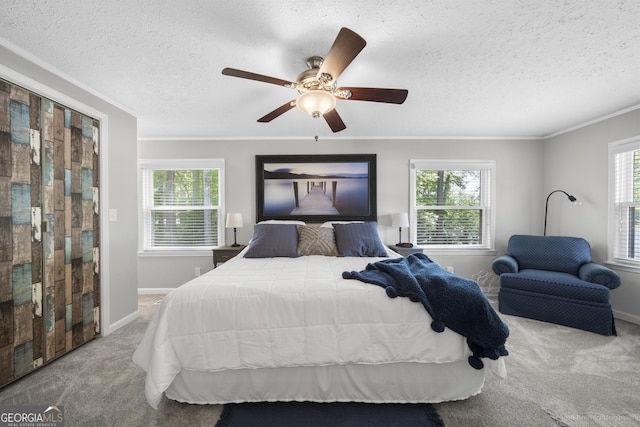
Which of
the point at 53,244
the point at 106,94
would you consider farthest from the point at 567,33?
the point at 53,244

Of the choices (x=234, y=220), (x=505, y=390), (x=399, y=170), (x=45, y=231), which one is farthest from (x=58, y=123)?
(x=505, y=390)

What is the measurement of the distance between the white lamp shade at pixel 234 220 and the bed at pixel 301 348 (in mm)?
1958

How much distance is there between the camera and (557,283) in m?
2.72

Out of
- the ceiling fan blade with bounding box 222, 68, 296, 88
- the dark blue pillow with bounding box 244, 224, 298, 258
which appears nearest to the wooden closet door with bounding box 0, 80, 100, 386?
the dark blue pillow with bounding box 244, 224, 298, 258

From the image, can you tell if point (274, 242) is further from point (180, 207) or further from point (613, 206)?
point (613, 206)

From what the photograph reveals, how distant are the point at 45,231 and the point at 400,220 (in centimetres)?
354

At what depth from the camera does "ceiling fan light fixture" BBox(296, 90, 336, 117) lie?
68.1 inches

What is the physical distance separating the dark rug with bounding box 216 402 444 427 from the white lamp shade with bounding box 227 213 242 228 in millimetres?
2287

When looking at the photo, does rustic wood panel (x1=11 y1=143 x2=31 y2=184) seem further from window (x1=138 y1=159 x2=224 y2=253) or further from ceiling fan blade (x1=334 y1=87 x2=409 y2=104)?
ceiling fan blade (x1=334 y1=87 x2=409 y2=104)

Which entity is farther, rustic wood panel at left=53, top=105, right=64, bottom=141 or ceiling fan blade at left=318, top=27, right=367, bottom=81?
rustic wood panel at left=53, top=105, right=64, bottom=141

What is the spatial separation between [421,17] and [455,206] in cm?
297

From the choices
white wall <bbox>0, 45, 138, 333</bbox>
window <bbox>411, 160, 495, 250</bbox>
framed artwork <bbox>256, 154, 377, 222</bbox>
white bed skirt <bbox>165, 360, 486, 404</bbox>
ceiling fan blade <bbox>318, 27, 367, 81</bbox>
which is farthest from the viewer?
window <bbox>411, 160, 495, 250</bbox>

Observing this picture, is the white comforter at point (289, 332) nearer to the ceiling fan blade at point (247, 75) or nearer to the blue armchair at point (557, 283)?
the ceiling fan blade at point (247, 75)

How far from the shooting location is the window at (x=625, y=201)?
2840 millimetres
